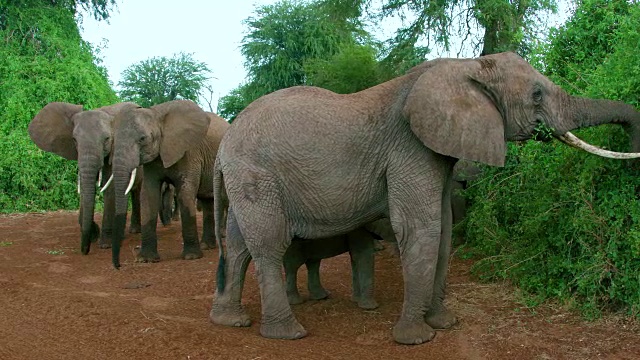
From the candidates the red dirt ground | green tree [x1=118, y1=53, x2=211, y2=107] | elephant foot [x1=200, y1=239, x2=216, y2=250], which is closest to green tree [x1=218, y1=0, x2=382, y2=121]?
green tree [x1=118, y1=53, x2=211, y2=107]

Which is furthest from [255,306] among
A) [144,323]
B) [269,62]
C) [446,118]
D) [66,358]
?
[269,62]

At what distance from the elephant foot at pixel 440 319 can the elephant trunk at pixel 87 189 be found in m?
5.61

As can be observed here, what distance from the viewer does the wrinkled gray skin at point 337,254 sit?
6.73m

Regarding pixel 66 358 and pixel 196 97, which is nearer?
pixel 66 358

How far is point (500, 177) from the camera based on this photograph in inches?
331

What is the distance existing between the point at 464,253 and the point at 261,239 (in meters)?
3.80

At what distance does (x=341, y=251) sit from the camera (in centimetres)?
695

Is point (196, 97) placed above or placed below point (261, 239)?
above

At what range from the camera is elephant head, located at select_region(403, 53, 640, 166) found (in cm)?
545

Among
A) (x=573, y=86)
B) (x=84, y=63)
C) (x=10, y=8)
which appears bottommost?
(x=573, y=86)

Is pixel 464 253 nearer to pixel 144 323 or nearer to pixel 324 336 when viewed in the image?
pixel 324 336

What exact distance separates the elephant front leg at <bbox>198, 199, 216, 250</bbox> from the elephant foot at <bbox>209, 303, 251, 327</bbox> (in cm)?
451

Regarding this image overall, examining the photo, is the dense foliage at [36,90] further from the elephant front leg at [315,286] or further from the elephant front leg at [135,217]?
the elephant front leg at [315,286]

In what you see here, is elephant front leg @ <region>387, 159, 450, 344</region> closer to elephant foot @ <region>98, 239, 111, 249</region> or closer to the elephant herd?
the elephant herd
